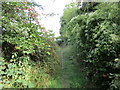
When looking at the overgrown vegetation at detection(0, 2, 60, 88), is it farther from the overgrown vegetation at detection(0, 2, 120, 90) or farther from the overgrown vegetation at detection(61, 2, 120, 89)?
the overgrown vegetation at detection(61, 2, 120, 89)

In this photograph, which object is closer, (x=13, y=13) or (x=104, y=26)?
(x=13, y=13)

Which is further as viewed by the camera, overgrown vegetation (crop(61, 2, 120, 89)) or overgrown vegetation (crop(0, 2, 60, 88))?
overgrown vegetation (crop(61, 2, 120, 89))

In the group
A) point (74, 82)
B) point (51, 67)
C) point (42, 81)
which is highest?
point (51, 67)

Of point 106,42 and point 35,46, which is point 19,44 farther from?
point 106,42

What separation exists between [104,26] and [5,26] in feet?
7.61

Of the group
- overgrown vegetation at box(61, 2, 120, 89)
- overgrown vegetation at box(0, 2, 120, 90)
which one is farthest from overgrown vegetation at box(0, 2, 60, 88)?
overgrown vegetation at box(61, 2, 120, 89)

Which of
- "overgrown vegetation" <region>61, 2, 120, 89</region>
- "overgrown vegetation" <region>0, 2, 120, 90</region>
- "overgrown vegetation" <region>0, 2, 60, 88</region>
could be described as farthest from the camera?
"overgrown vegetation" <region>61, 2, 120, 89</region>

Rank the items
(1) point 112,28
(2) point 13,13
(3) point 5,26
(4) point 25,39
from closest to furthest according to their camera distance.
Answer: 1. (3) point 5,26
2. (4) point 25,39
3. (2) point 13,13
4. (1) point 112,28

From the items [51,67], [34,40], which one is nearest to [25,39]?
[34,40]

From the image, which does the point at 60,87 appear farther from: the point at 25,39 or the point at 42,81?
the point at 25,39

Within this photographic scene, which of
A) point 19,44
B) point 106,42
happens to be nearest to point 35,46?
point 19,44

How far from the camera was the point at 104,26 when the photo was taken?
7.95ft

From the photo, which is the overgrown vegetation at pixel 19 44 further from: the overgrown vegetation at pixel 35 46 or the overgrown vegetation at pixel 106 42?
the overgrown vegetation at pixel 106 42

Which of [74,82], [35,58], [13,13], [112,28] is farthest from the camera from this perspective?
[74,82]
